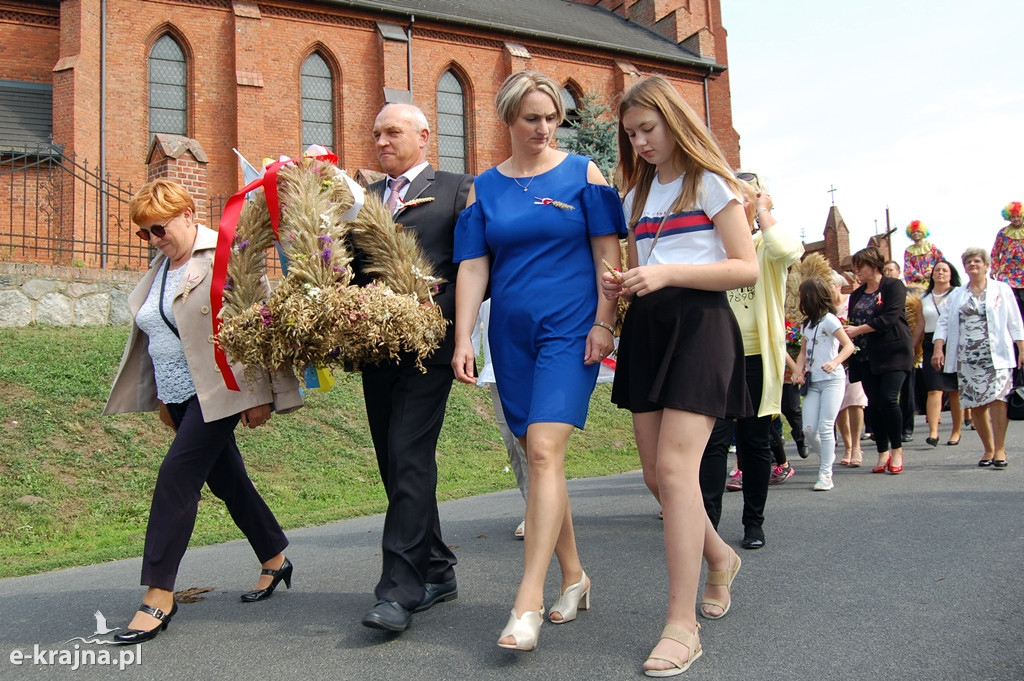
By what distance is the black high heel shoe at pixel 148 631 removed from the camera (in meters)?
3.65

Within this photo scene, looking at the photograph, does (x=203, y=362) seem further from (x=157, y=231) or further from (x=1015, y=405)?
(x=1015, y=405)

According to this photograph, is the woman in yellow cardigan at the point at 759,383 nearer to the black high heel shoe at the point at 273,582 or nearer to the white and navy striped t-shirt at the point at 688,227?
the white and navy striped t-shirt at the point at 688,227

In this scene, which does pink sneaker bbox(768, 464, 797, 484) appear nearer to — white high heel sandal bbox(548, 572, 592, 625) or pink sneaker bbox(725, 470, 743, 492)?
pink sneaker bbox(725, 470, 743, 492)

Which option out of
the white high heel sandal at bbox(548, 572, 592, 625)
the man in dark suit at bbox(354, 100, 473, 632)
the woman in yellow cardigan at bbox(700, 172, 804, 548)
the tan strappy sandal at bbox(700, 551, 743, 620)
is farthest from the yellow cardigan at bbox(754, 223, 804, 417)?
the man in dark suit at bbox(354, 100, 473, 632)

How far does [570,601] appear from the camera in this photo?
3658 millimetres

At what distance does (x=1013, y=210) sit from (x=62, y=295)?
42.1 feet

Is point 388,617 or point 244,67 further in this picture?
point 244,67

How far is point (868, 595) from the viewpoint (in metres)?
3.92

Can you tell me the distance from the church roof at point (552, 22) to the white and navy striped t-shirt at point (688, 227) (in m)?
27.7

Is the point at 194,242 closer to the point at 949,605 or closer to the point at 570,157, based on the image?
the point at 570,157

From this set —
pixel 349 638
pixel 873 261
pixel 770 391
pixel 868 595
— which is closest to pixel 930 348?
pixel 873 261

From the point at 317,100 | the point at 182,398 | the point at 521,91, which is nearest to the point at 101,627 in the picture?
the point at 182,398

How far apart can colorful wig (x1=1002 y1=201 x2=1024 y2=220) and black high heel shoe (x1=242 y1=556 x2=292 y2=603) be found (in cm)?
980

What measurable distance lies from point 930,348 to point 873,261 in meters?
3.30
